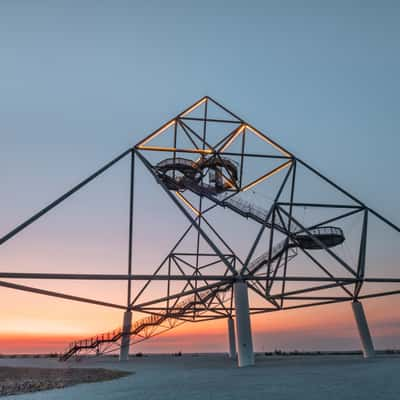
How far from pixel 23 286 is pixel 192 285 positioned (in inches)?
631

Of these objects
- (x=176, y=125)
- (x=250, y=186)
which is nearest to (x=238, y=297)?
(x=250, y=186)

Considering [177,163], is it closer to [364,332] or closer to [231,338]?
[364,332]

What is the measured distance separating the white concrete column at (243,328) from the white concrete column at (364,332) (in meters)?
10.3

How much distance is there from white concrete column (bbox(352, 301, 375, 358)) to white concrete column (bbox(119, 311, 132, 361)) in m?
18.9

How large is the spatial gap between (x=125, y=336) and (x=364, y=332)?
20.2 metres

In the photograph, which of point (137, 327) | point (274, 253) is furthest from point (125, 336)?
point (274, 253)

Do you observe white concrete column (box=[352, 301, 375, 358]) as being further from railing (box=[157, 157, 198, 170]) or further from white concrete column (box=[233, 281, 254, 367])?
railing (box=[157, 157, 198, 170])

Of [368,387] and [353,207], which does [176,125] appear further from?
[368,387]

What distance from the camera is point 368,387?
7.47m

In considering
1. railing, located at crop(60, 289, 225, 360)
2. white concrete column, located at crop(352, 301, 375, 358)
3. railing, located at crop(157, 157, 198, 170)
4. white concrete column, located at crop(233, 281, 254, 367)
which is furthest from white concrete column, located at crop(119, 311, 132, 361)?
white concrete column, located at crop(352, 301, 375, 358)

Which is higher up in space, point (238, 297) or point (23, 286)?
point (23, 286)

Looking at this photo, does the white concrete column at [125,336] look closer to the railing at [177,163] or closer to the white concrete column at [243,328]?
the railing at [177,163]

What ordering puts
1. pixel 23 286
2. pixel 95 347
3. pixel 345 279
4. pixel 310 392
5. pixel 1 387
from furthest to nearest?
pixel 95 347
pixel 345 279
pixel 23 286
pixel 1 387
pixel 310 392

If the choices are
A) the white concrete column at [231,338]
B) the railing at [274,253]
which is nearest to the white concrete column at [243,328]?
the railing at [274,253]
